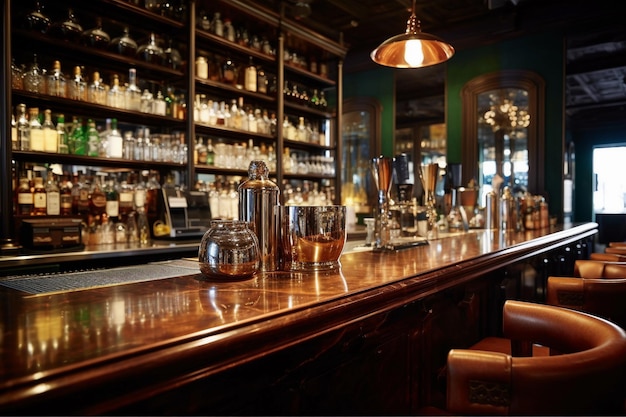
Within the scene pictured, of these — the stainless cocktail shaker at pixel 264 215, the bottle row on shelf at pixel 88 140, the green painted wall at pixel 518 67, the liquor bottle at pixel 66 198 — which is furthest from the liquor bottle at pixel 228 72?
the stainless cocktail shaker at pixel 264 215

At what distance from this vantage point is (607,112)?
973cm

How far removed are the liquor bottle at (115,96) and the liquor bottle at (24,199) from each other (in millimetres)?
709

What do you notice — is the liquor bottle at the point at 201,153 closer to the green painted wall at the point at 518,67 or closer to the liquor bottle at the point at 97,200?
the liquor bottle at the point at 97,200

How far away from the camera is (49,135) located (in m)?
2.79

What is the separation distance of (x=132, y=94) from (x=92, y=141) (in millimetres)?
409

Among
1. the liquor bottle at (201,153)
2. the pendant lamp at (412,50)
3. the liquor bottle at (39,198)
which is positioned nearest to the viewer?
the pendant lamp at (412,50)

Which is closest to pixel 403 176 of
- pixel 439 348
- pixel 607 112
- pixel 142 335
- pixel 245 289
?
pixel 439 348

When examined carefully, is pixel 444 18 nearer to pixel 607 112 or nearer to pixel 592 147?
pixel 607 112

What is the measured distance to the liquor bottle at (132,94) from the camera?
3.14m

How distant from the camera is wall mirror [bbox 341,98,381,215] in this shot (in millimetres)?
6117

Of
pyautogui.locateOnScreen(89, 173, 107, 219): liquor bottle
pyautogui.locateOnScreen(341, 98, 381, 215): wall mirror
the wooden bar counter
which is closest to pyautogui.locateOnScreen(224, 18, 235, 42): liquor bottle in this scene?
pyautogui.locateOnScreen(89, 173, 107, 219): liquor bottle

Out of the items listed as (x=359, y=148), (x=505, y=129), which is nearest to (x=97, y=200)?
(x=359, y=148)

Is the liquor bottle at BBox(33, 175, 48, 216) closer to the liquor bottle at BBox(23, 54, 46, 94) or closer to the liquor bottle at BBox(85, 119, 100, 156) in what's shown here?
the liquor bottle at BBox(85, 119, 100, 156)

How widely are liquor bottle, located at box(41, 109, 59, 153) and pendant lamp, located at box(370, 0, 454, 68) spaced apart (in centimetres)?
188
